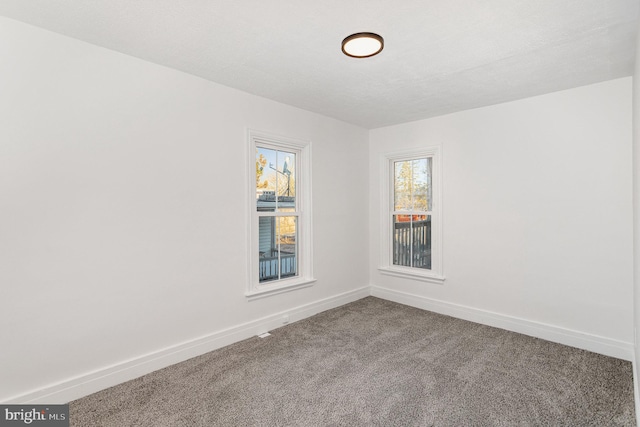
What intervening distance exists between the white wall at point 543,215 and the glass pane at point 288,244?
1.74m

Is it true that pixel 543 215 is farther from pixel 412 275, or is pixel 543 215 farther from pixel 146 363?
pixel 146 363

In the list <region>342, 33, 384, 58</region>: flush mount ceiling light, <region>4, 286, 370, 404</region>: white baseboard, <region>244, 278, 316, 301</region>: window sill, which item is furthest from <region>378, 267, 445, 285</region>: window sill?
<region>342, 33, 384, 58</region>: flush mount ceiling light

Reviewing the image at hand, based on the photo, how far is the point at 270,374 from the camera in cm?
255

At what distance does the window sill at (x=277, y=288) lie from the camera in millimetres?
3287

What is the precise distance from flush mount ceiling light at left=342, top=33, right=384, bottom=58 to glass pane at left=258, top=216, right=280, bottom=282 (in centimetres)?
191

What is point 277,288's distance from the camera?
11.5 feet

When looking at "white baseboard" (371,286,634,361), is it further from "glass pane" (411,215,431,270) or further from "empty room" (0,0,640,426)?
"glass pane" (411,215,431,270)

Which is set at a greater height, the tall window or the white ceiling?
the white ceiling

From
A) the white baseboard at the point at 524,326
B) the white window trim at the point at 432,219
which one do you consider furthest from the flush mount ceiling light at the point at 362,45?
the white baseboard at the point at 524,326

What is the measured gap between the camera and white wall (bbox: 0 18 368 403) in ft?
6.68

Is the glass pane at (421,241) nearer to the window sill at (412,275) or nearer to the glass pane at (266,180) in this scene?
the window sill at (412,275)

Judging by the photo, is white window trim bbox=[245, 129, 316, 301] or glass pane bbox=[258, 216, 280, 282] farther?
glass pane bbox=[258, 216, 280, 282]

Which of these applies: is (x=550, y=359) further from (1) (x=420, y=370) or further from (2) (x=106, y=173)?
(2) (x=106, y=173)

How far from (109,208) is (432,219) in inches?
136
